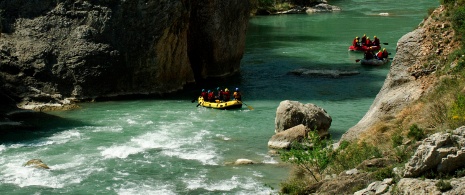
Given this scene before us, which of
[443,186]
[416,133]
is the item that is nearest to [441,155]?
[443,186]

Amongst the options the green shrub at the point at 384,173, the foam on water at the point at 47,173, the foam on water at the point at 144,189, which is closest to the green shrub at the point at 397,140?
the green shrub at the point at 384,173

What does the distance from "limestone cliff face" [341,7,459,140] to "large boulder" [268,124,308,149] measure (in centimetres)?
391

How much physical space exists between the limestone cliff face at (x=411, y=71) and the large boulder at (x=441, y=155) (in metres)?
7.15

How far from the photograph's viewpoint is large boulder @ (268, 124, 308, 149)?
26922 mm

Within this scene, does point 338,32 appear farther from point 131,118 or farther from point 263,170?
point 263,170

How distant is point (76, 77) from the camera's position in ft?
124

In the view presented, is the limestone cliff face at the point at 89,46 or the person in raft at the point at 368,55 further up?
the limestone cliff face at the point at 89,46

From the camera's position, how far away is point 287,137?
2722cm

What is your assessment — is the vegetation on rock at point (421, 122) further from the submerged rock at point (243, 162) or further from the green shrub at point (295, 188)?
the submerged rock at point (243, 162)

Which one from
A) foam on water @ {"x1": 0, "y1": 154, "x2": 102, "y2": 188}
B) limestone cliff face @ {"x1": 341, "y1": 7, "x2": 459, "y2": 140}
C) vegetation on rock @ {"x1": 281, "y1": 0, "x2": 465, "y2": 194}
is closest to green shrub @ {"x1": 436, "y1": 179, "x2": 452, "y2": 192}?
vegetation on rock @ {"x1": 281, "y1": 0, "x2": 465, "y2": 194}

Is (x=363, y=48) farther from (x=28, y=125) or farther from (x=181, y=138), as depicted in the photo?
(x=28, y=125)

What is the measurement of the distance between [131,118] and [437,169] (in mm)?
20687

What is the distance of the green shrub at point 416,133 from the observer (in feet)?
56.4

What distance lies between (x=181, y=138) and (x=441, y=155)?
16112 millimetres
